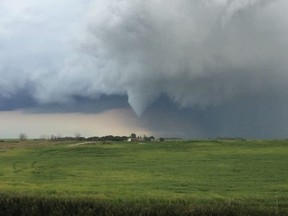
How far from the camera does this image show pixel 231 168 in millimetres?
39344

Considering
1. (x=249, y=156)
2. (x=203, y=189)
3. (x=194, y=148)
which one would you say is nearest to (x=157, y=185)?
(x=203, y=189)

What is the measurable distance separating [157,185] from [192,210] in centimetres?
1620

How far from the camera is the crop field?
514 inches

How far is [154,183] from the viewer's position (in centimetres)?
2931

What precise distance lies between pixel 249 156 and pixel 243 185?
23219 millimetres

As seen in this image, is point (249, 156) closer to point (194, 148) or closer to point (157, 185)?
point (194, 148)

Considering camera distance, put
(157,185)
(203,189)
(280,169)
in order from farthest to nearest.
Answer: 1. (280,169)
2. (157,185)
3. (203,189)

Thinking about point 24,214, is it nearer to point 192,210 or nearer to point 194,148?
point 192,210

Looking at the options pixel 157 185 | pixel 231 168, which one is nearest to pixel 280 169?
pixel 231 168

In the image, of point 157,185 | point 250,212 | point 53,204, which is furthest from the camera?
point 157,185

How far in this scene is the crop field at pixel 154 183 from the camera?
13.1 metres

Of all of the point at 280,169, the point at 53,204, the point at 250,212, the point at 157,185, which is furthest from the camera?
the point at 280,169

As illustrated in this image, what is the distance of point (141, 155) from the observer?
5578 centimetres

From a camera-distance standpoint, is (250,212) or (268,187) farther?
(268,187)
